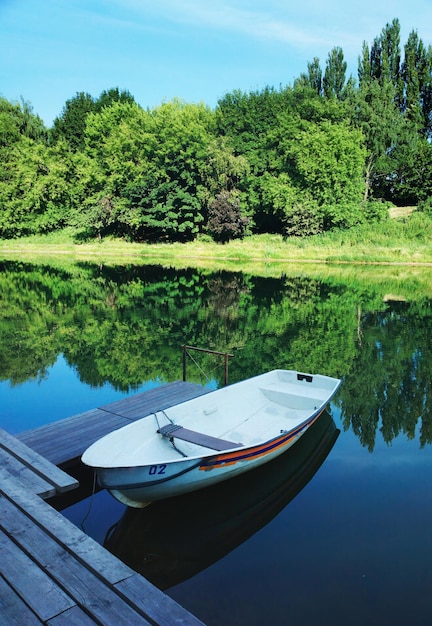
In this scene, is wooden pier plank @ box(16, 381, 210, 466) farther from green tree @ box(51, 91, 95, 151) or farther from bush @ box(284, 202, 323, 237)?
green tree @ box(51, 91, 95, 151)

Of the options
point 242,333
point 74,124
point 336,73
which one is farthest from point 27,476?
point 74,124

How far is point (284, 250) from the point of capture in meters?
40.1

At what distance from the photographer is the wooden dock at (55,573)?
3234mm

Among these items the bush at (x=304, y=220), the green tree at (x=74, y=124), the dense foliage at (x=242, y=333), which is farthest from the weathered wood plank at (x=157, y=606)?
the green tree at (x=74, y=124)

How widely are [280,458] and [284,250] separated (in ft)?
110

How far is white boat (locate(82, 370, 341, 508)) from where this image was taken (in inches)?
213

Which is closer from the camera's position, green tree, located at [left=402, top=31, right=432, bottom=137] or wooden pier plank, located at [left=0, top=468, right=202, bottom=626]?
wooden pier plank, located at [left=0, top=468, right=202, bottom=626]

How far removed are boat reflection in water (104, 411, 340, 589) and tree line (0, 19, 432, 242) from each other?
1435 inches

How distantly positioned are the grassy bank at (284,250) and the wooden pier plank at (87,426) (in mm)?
27266

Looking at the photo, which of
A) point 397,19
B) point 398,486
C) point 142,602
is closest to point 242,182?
point 397,19

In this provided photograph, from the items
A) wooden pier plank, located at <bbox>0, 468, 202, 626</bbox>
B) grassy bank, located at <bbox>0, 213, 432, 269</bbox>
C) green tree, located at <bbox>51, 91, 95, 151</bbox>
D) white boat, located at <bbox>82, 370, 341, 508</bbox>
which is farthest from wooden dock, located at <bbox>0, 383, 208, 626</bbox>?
green tree, located at <bbox>51, 91, 95, 151</bbox>

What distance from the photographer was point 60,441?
22.7ft

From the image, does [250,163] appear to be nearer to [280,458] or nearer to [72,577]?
[280,458]

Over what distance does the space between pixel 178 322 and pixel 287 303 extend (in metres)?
5.69
